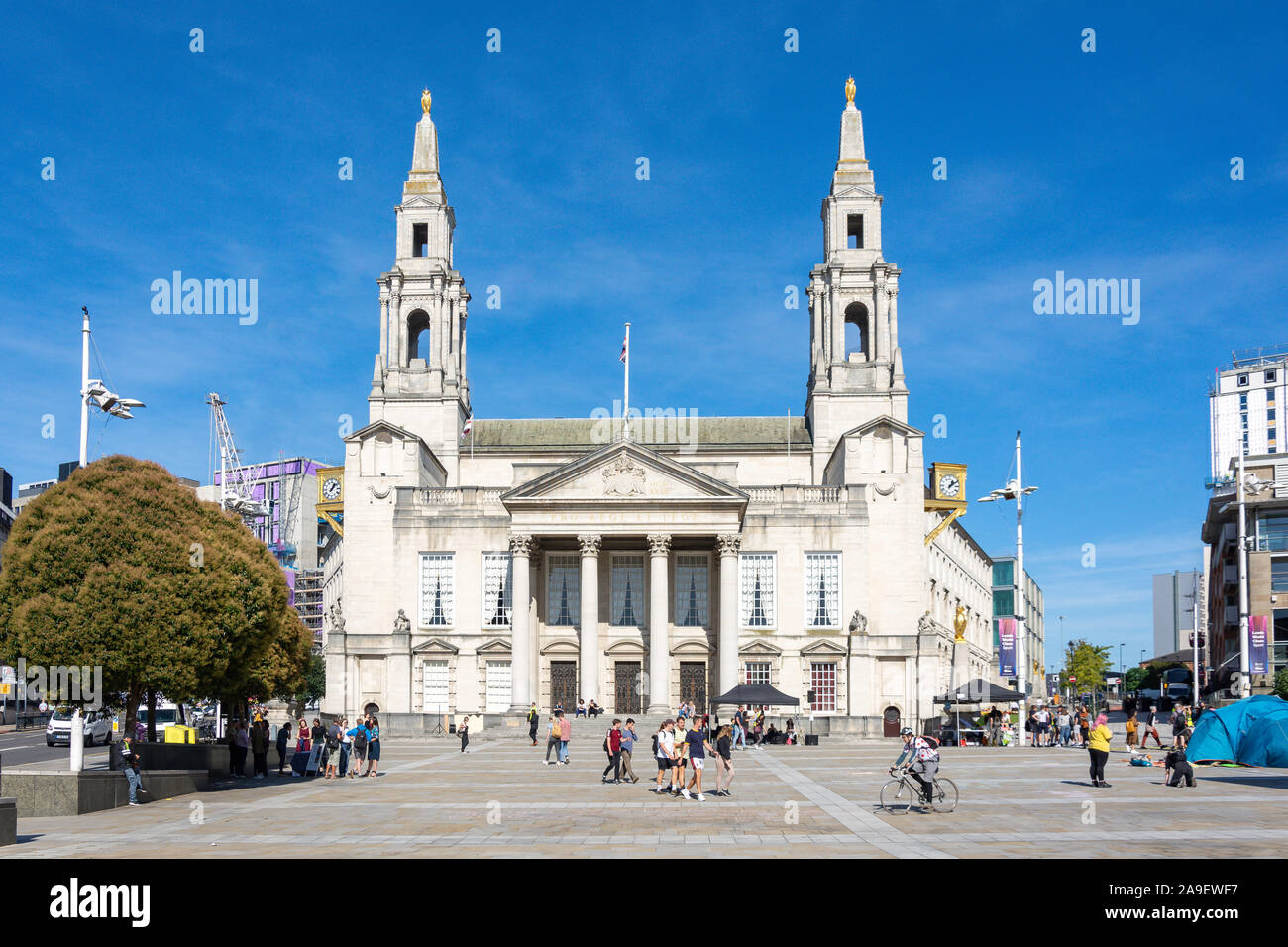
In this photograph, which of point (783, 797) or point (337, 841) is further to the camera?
point (783, 797)

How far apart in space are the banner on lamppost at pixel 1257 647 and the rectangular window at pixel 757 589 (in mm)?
23466

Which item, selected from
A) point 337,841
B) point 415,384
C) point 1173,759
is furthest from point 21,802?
point 415,384

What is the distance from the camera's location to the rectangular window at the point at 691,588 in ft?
213

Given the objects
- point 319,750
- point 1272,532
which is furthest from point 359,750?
point 1272,532

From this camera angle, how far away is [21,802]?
78.0 ft

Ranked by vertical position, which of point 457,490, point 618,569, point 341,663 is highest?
point 457,490

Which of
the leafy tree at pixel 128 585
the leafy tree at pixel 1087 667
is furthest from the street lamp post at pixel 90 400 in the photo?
the leafy tree at pixel 1087 667

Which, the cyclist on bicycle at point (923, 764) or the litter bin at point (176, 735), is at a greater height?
the cyclist on bicycle at point (923, 764)

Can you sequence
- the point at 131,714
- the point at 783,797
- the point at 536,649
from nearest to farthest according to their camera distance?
1. the point at 783,797
2. the point at 131,714
3. the point at 536,649

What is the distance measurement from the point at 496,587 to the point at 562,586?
11.7ft

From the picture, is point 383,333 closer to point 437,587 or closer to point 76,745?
point 437,587

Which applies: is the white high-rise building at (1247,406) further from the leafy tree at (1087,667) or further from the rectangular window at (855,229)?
the rectangular window at (855,229)
